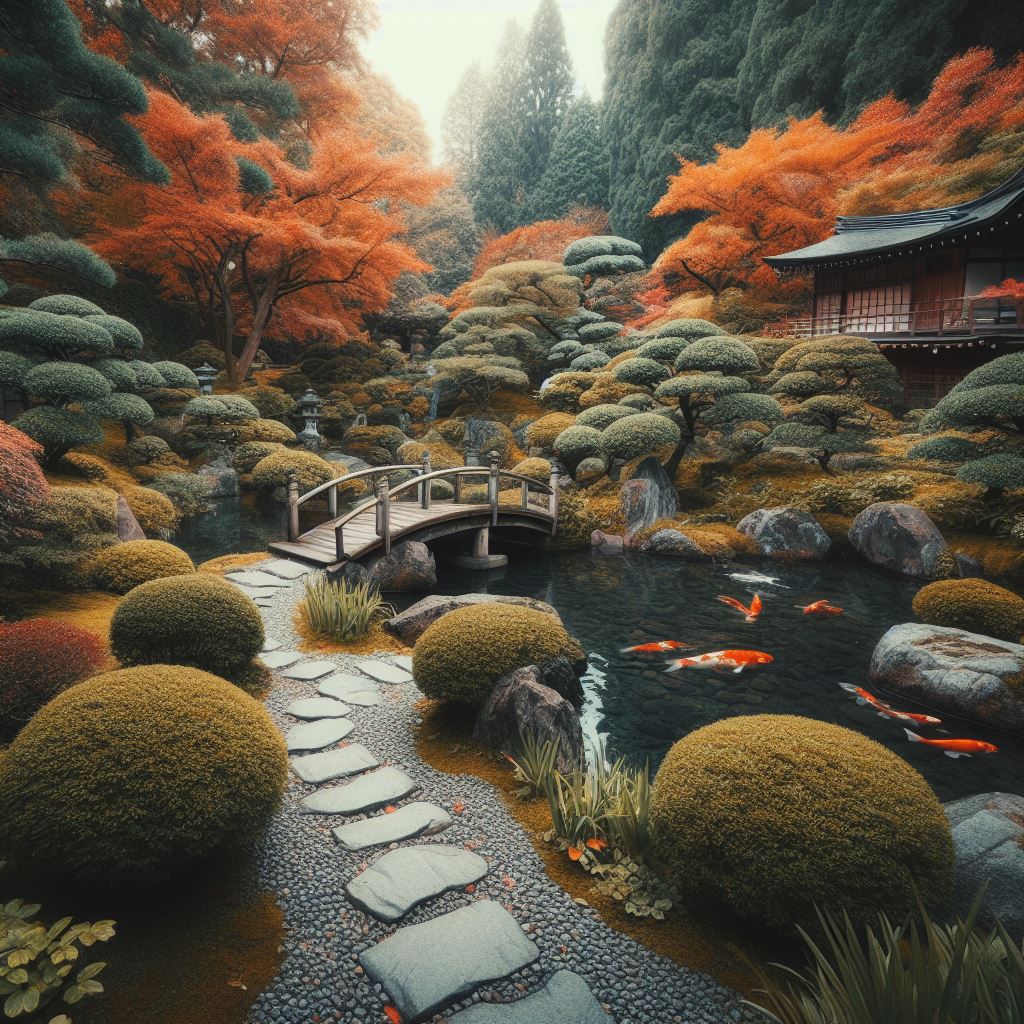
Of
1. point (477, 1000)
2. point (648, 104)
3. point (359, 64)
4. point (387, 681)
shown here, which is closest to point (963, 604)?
point (387, 681)

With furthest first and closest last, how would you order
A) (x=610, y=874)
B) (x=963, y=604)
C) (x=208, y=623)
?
(x=963, y=604), (x=208, y=623), (x=610, y=874)

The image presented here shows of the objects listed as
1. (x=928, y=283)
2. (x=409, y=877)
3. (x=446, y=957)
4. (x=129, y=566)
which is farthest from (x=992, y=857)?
(x=928, y=283)

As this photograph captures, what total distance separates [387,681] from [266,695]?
1.16 metres

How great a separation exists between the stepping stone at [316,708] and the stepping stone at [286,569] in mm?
4252

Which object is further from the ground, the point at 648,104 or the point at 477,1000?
the point at 648,104

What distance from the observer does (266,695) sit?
6.11 m

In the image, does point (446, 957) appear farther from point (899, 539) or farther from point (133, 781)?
point (899, 539)

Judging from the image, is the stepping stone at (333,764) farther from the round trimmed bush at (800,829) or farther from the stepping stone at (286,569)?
the stepping stone at (286,569)

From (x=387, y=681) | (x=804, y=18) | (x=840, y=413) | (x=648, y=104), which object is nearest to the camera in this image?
(x=387, y=681)

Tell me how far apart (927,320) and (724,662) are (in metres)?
15.8

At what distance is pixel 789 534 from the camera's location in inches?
538

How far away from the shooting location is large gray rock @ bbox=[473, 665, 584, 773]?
504 cm

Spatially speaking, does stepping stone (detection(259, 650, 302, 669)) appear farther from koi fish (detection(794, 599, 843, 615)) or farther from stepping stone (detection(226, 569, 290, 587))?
koi fish (detection(794, 599, 843, 615))

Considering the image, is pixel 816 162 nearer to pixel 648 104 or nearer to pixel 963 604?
pixel 648 104
